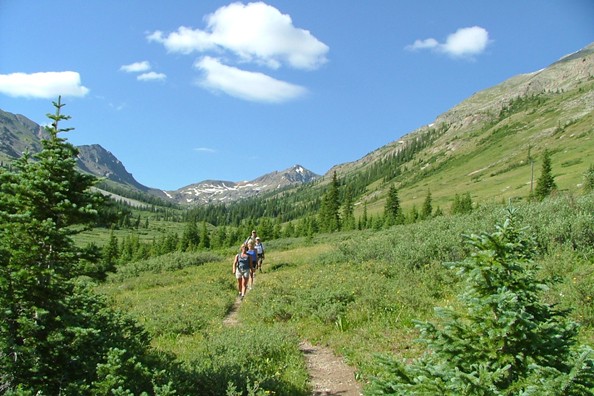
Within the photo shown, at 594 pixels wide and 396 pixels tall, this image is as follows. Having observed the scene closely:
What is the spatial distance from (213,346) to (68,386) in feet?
16.1

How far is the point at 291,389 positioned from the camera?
7.87 metres

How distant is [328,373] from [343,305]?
3.84m

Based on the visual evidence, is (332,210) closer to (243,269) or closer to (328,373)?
(243,269)

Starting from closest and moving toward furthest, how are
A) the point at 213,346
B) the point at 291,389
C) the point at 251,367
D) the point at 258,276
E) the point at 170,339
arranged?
the point at 291,389, the point at 251,367, the point at 213,346, the point at 170,339, the point at 258,276

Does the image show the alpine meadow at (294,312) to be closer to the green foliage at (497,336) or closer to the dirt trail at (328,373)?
the green foliage at (497,336)

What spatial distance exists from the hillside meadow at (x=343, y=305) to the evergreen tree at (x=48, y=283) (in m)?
1.92

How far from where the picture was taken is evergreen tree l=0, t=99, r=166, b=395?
16.7 ft

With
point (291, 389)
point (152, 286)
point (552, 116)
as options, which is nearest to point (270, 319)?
point (291, 389)

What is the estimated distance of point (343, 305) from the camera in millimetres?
12664

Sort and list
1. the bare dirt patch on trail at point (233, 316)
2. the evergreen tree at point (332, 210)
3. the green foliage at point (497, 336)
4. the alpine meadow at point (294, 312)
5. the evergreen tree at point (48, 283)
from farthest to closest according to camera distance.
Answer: the evergreen tree at point (332, 210) → the bare dirt patch on trail at point (233, 316) → the evergreen tree at point (48, 283) → the alpine meadow at point (294, 312) → the green foliage at point (497, 336)

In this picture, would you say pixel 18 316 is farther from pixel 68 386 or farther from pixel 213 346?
pixel 213 346

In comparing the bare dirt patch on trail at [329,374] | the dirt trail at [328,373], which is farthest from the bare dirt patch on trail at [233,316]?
the bare dirt patch on trail at [329,374]

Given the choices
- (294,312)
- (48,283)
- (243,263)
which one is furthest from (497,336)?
(243,263)

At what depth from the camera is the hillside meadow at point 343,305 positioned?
329 inches
